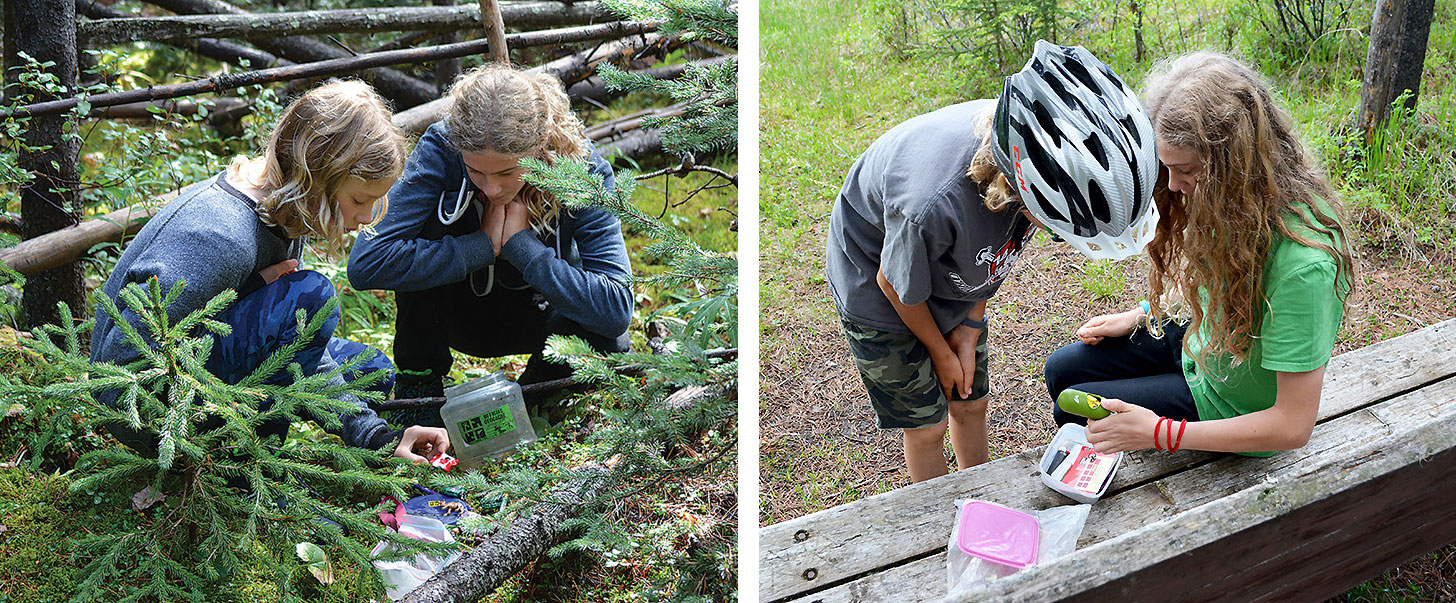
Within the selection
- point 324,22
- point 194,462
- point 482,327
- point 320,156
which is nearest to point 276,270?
point 320,156

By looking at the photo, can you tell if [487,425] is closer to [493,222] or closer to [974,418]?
[493,222]

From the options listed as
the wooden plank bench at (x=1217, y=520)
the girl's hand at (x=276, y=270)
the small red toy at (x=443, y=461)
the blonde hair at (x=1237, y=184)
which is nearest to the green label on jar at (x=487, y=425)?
the small red toy at (x=443, y=461)

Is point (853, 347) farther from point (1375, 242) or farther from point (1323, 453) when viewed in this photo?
point (1375, 242)

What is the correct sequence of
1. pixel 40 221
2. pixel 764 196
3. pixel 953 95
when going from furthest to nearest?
1. pixel 953 95
2. pixel 764 196
3. pixel 40 221

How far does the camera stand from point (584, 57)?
295 cm

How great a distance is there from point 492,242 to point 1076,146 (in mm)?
1324

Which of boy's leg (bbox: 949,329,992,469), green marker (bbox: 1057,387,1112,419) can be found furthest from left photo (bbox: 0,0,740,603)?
green marker (bbox: 1057,387,1112,419)

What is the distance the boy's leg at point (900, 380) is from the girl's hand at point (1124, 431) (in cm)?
34

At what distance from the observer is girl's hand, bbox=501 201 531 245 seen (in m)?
2.19

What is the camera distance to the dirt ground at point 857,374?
2648 millimetres

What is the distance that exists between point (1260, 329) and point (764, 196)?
2.21 metres

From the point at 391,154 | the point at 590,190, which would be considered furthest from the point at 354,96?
the point at 590,190

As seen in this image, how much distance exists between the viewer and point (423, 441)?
2.31 m

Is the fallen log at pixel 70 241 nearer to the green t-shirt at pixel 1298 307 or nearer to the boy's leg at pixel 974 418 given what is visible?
the boy's leg at pixel 974 418
